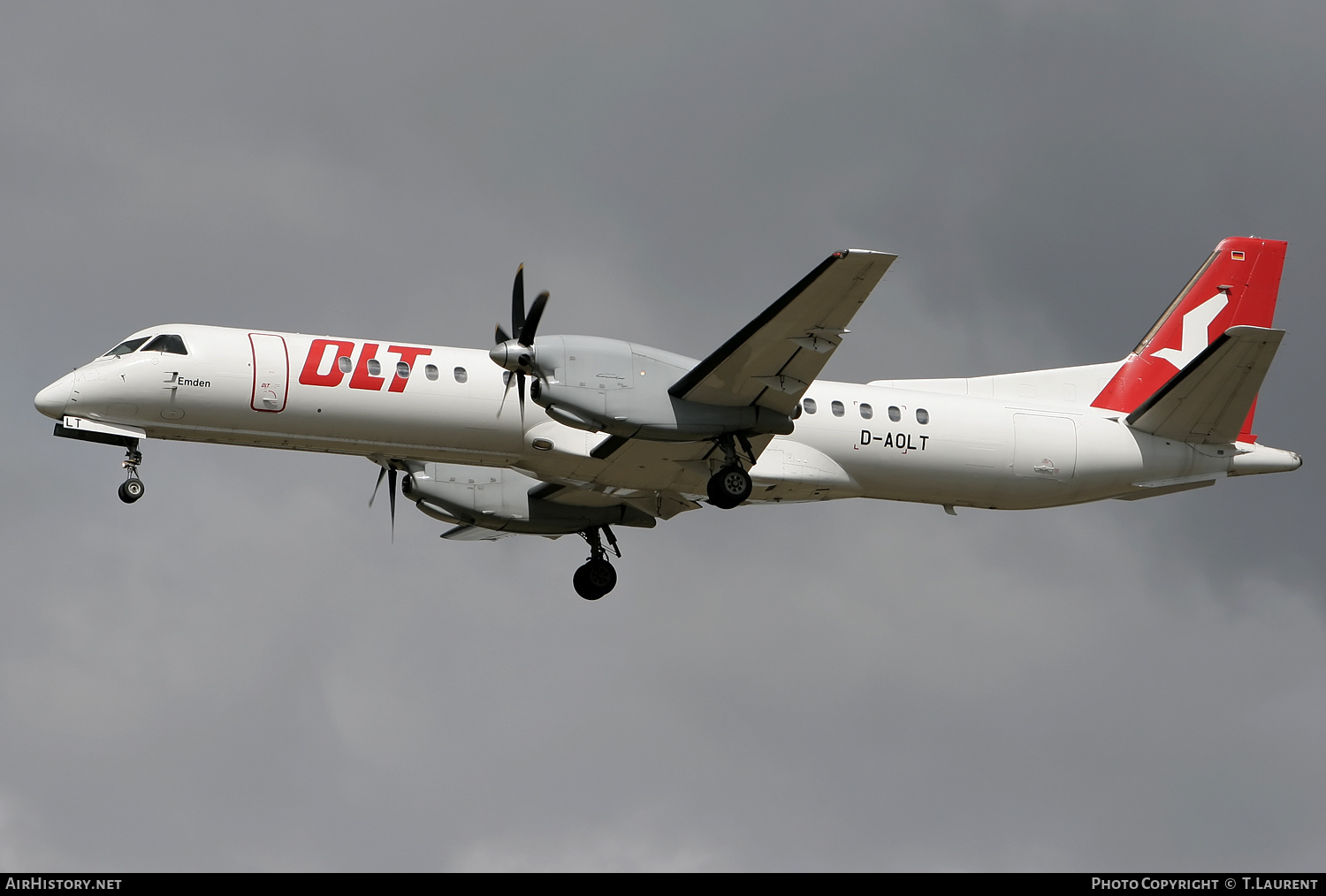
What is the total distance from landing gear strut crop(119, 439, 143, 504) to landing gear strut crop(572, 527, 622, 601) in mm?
7916

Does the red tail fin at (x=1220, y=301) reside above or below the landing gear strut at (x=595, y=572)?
above

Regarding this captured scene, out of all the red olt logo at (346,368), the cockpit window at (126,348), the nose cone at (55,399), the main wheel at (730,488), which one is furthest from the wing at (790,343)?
the nose cone at (55,399)

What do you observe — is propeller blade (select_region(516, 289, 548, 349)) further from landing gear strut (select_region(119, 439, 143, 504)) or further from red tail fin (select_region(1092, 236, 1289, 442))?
red tail fin (select_region(1092, 236, 1289, 442))

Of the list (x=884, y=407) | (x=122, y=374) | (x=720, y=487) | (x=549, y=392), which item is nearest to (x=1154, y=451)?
(x=884, y=407)

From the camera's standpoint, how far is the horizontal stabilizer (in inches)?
902

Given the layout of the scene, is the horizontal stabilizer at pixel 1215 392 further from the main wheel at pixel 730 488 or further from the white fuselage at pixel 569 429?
the main wheel at pixel 730 488

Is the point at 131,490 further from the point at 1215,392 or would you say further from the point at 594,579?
the point at 1215,392

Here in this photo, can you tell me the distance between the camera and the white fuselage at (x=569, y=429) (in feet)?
68.9

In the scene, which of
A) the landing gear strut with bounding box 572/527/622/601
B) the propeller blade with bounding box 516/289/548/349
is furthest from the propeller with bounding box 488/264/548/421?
the landing gear strut with bounding box 572/527/622/601

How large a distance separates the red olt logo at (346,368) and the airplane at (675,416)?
31 millimetres

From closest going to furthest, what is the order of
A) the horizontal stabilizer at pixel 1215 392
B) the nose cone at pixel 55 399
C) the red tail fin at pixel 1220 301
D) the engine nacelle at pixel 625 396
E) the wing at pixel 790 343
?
the wing at pixel 790 343 → the engine nacelle at pixel 625 396 → the nose cone at pixel 55 399 → the horizontal stabilizer at pixel 1215 392 → the red tail fin at pixel 1220 301
